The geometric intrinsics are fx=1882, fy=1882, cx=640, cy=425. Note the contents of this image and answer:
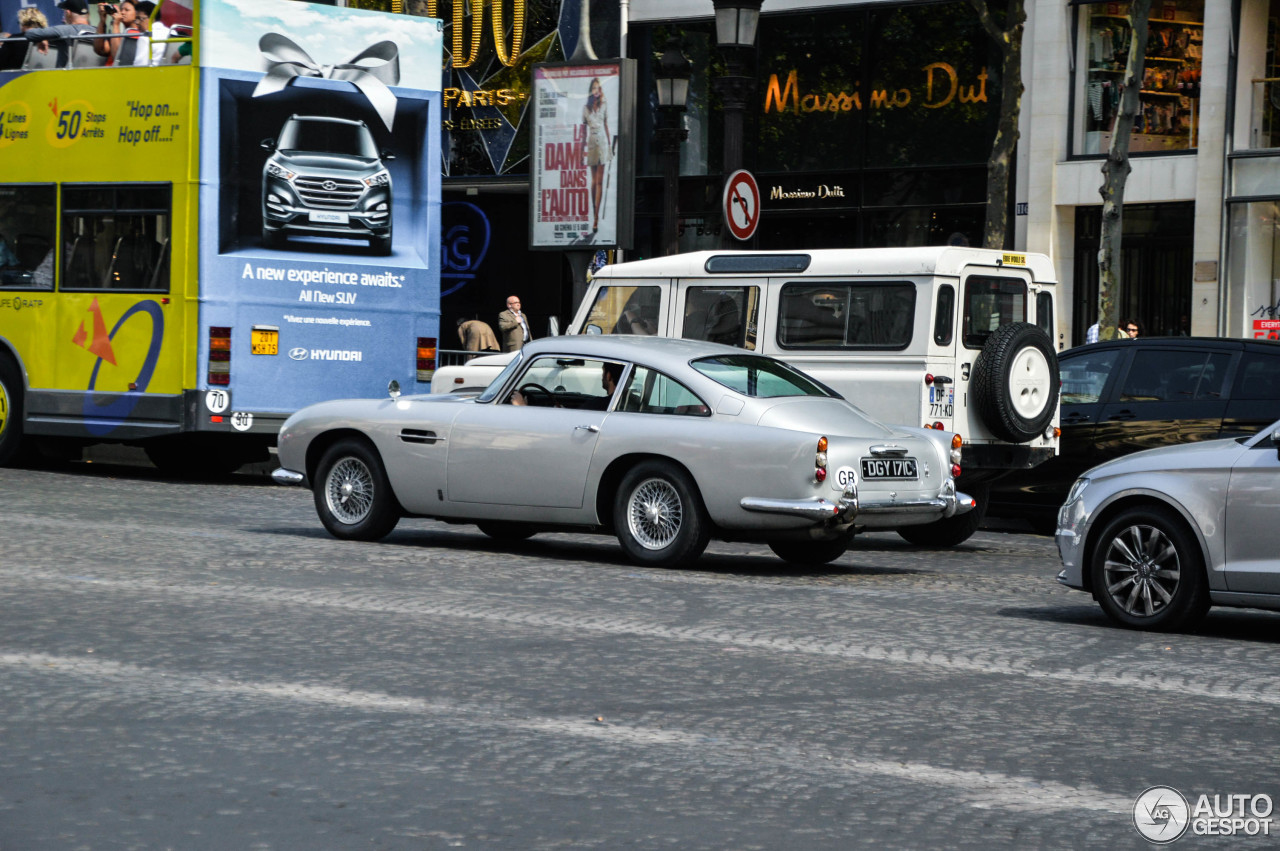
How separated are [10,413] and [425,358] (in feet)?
13.1

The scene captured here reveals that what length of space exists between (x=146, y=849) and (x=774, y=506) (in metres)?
6.51

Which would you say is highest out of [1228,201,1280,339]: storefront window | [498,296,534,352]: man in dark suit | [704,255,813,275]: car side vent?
[1228,201,1280,339]: storefront window

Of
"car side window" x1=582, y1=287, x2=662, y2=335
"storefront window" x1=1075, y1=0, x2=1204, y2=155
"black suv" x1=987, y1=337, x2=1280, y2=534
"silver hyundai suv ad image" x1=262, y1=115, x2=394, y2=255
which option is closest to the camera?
"black suv" x1=987, y1=337, x2=1280, y2=534

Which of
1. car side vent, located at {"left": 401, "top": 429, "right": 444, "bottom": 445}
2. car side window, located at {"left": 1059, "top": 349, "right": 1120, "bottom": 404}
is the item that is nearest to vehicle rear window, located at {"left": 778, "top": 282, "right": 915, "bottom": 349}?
car side window, located at {"left": 1059, "top": 349, "right": 1120, "bottom": 404}

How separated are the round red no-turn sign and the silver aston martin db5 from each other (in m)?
5.28

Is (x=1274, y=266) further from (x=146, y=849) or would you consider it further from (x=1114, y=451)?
(x=146, y=849)

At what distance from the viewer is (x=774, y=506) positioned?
11.0 meters

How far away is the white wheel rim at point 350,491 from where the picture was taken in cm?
1266

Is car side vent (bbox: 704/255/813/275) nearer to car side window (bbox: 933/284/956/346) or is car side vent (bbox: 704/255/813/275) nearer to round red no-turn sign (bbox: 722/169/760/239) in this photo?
car side window (bbox: 933/284/956/346)

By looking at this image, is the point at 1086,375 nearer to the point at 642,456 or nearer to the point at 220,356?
the point at 642,456

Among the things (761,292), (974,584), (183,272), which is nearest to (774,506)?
(974,584)

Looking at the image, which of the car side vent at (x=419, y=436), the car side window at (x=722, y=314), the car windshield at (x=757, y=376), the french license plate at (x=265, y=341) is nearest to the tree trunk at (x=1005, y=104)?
the car side window at (x=722, y=314)

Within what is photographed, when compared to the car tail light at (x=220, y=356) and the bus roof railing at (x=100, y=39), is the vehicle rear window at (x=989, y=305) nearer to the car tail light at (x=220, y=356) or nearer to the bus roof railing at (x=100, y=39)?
the car tail light at (x=220, y=356)

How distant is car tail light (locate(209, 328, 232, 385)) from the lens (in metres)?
17.0
